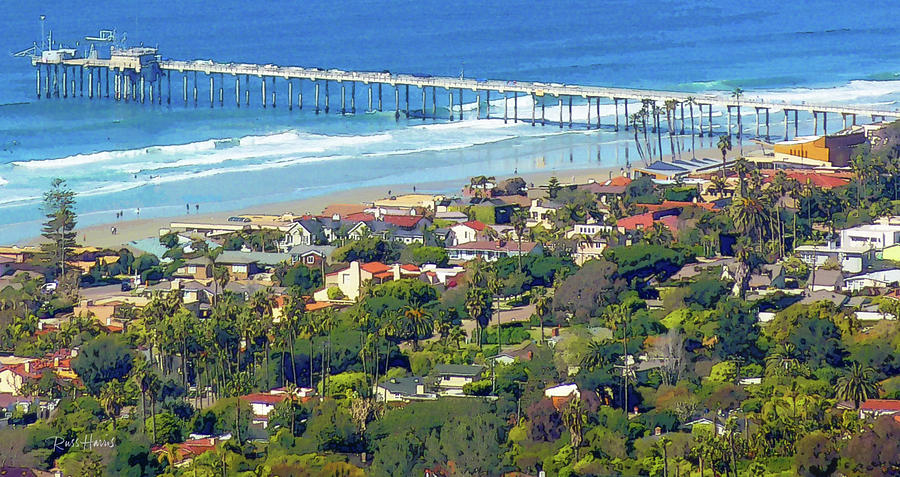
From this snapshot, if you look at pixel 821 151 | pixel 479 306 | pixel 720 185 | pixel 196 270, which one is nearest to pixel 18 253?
pixel 196 270

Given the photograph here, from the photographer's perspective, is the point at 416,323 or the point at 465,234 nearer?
the point at 416,323

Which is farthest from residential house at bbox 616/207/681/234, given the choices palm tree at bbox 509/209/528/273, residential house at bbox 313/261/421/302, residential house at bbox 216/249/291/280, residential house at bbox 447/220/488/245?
residential house at bbox 216/249/291/280

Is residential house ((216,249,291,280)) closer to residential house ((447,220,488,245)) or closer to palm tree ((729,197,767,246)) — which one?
residential house ((447,220,488,245))

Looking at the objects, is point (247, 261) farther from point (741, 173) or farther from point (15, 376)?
point (741, 173)

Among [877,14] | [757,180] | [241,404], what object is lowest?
[241,404]

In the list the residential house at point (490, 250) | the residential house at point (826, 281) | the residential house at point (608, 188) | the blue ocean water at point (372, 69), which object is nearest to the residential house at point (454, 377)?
the residential house at point (826, 281)

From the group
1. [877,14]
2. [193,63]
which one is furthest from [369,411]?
[877,14]

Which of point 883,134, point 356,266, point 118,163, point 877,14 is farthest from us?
point 877,14

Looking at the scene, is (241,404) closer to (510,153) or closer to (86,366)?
(86,366)
